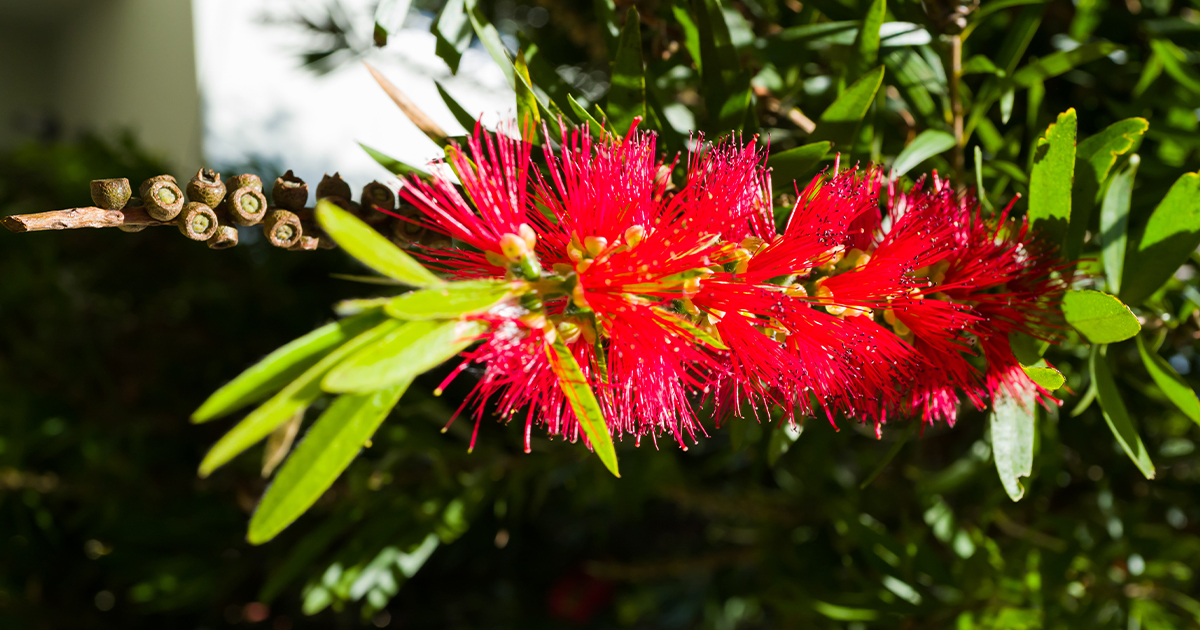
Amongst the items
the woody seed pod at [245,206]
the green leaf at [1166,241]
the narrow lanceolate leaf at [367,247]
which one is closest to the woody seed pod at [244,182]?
the woody seed pod at [245,206]

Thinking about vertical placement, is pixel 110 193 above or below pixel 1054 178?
above

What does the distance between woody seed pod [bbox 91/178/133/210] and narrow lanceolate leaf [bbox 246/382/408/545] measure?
0.15 m

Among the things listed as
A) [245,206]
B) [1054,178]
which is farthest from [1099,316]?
[245,206]

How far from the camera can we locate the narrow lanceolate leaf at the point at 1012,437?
0.41m

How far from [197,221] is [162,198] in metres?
0.02

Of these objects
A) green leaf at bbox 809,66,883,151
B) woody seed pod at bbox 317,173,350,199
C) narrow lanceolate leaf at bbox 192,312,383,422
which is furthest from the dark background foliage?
narrow lanceolate leaf at bbox 192,312,383,422

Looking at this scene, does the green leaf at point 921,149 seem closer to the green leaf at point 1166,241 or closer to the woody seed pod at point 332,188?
the green leaf at point 1166,241

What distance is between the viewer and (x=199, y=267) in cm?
116

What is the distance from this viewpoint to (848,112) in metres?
0.39

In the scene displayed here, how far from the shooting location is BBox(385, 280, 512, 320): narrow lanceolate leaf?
0.22m

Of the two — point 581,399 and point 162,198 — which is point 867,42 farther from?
point 162,198

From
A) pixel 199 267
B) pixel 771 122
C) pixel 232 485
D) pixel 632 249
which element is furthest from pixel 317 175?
pixel 632 249

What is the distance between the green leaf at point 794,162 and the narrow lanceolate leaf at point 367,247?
8.9 inches

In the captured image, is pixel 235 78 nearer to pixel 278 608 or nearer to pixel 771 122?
pixel 278 608
